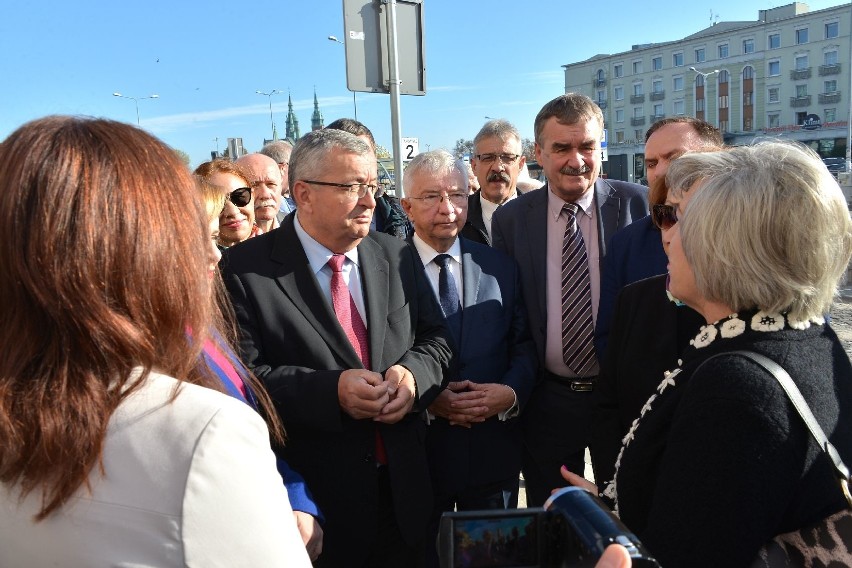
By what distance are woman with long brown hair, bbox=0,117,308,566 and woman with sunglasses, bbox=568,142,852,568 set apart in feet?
2.80

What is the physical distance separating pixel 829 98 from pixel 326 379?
233 feet

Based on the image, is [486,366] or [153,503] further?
[486,366]

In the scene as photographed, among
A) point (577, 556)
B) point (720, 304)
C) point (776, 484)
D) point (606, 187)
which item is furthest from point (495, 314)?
point (577, 556)

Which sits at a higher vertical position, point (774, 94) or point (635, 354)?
point (774, 94)

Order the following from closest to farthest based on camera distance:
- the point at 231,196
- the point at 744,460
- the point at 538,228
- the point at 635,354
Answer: the point at 744,460, the point at 635,354, the point at 538,228, the point at 231,196

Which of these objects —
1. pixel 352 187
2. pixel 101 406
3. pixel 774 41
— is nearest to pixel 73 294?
pixel 101 406

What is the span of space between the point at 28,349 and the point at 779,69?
7419 centimetres

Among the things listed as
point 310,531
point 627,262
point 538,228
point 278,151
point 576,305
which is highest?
point 278,151

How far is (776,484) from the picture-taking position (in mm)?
1320

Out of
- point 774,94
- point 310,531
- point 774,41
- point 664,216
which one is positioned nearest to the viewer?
point 310,531

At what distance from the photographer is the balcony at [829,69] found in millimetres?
59531

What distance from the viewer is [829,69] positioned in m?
60.0

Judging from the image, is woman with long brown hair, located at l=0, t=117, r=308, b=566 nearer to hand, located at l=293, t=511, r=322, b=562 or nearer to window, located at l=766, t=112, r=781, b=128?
hand, located at l=293, t=511, r=322, b=562

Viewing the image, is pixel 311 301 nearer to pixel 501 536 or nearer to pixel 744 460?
pixel 501 536
